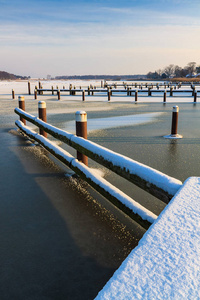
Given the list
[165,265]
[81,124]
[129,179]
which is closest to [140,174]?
[129,179]

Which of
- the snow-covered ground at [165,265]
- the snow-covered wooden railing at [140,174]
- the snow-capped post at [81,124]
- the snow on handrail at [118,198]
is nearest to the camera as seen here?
the snow-covered ground at [165,265]

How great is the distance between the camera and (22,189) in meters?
4.64

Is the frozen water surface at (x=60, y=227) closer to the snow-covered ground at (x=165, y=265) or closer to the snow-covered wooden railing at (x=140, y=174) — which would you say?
the snow-covered wooden railing at (x=140, y=174)

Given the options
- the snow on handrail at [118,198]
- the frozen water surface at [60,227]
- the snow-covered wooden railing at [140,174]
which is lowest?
the frozen water surface at [60,227]

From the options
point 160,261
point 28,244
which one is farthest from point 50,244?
point 160,261

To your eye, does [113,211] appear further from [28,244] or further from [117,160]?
[28,244]

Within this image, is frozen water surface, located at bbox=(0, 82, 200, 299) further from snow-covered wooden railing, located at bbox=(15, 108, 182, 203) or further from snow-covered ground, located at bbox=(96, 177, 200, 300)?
snow-covered ground, located at bbox=(96, 177, 200, 300)

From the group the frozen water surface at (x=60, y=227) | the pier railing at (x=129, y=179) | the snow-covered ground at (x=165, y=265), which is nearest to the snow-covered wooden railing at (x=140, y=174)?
the pier railing at (x=129, y=179)

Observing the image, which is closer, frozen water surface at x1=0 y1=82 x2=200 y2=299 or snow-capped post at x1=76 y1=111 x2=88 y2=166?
frozen water surface at x1=0 y1=82 x2=200 y2=299

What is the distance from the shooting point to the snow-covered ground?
4.07 ft

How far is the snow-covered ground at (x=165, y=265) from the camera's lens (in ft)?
4.07

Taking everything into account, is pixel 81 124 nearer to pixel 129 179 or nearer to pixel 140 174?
pixel 129 179

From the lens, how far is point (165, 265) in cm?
142

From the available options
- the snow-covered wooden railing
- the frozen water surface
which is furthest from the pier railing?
the frozen water surface
